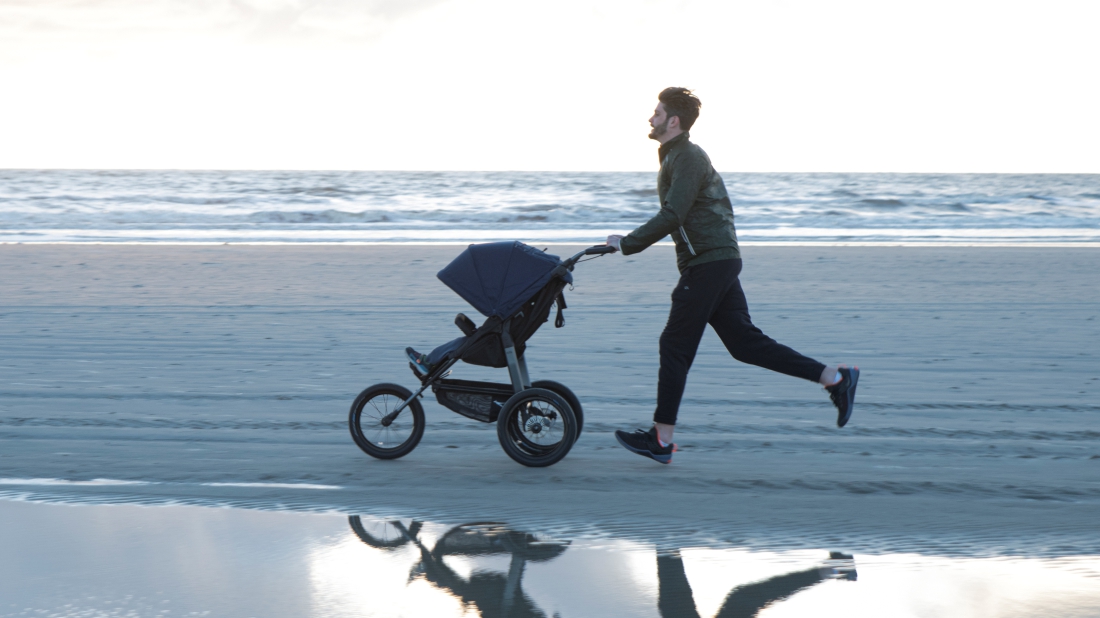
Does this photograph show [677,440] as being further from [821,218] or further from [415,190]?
[415,190]

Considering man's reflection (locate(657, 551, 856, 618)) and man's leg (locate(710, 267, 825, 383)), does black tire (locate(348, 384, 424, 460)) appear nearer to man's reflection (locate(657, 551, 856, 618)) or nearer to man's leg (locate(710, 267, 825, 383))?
man's leg (locate(710, 267, 825, 383))

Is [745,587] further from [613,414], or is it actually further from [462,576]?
[613,414]

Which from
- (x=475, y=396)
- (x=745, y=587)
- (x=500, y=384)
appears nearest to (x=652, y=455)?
(x=500, y=384)

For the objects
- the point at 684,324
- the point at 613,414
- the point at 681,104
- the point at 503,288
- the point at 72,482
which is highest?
the point at 681,104

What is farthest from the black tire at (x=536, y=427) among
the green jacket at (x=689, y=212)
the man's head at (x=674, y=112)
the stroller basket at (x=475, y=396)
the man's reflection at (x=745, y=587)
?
the man's head at (x=674, y=112)

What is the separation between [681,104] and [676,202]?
0.43 m

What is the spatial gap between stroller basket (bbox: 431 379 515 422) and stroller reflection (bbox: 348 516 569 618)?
1.00m

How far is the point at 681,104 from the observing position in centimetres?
440

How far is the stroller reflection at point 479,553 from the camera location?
3109 mm

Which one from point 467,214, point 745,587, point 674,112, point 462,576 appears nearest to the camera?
point 745,587

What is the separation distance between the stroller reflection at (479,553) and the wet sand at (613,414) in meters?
0.17

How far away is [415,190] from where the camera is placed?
4556 centimetres

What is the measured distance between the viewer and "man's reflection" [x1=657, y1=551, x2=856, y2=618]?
3.05 meters

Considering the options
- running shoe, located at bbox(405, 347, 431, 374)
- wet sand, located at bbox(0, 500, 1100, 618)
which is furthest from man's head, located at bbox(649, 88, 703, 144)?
wet sand, located at bbox(0, 500, 1100, 618)
